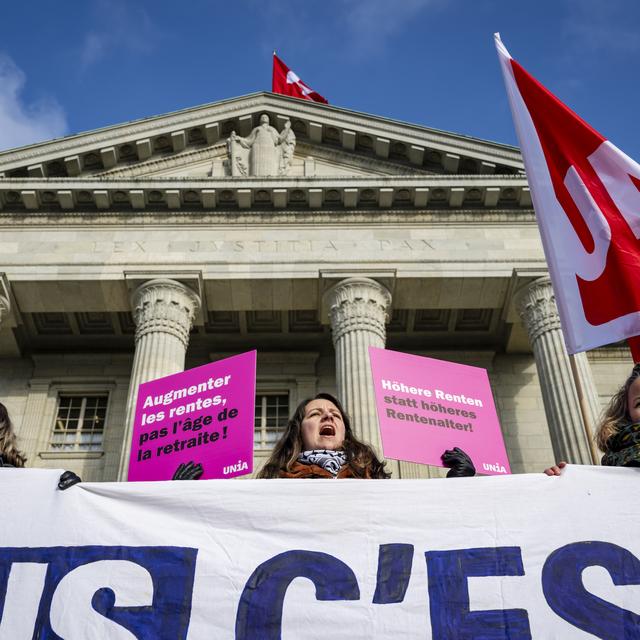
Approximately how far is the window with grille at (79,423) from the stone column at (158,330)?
4.30 meters

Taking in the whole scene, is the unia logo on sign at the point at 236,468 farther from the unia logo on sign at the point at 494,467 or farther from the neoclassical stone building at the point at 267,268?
the neoclassical stone building at the point at 267,268

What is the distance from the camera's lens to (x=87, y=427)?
931 inches

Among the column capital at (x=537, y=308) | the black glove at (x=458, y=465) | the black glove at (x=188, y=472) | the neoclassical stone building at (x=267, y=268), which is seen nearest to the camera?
Answer: the black glove at (x=458, y=465)

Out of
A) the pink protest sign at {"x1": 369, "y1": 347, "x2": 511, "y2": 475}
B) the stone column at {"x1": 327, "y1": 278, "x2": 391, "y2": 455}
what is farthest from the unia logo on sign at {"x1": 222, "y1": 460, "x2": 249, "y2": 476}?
the stone column at {"x1": 327, "y1": 278, "x2": 391, "y2": 455}

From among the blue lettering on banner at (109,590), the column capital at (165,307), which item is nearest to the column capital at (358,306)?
the column capital at (165,307)

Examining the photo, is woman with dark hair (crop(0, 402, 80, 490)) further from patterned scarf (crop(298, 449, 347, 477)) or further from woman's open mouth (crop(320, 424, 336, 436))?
woman's open mouth (crop(320, 424, 336, 436))

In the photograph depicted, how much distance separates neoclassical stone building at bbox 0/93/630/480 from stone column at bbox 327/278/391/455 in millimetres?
61

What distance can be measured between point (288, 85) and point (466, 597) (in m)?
30.3

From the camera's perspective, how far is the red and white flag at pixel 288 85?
3147 cm

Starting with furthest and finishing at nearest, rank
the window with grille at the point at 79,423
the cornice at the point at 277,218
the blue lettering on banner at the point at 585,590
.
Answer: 1. the window with grille at the point at 79,423
2. the cornice at the point at 277,218
3. the blue lettering on banner at the point at 585,590

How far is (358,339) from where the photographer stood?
62.6ft

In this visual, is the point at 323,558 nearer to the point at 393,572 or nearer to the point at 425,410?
the point at 393,572

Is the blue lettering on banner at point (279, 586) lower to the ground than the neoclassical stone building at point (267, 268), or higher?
lower

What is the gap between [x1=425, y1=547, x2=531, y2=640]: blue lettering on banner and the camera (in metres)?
4.12
